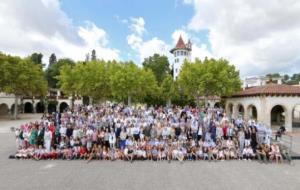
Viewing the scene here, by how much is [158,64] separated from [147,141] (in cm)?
6408

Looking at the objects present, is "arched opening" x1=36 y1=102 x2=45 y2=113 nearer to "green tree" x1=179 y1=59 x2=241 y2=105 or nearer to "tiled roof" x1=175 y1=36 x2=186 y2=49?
"tiled roof" x1=175 y1=36 x2=186 y2=49

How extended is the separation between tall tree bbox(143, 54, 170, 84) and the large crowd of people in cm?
6118

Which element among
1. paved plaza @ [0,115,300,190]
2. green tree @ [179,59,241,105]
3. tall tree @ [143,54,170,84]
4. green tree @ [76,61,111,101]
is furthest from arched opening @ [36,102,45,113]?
paved plaza @ [0,115,300,190]

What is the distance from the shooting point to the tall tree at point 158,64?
3118 inches

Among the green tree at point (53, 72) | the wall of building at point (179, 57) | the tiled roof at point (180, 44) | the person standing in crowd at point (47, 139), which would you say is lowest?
the person standing in crowd at point (47, 139)

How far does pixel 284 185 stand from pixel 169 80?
142 feet

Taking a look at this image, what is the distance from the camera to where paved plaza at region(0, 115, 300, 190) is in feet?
36.2

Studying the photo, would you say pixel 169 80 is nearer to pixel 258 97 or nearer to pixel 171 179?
pixel 258 97

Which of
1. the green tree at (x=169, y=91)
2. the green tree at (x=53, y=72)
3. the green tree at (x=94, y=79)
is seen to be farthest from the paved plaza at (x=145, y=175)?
the green tree at (x=53, y=72)

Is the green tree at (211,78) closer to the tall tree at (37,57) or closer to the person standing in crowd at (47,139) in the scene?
the person standing in crowd at (47,139)

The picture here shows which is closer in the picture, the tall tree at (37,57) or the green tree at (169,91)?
the green tree at (169,91)

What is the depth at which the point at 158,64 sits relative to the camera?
260 ft

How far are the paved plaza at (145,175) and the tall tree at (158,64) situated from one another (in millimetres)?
64051

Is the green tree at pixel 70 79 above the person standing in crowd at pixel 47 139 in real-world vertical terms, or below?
above
